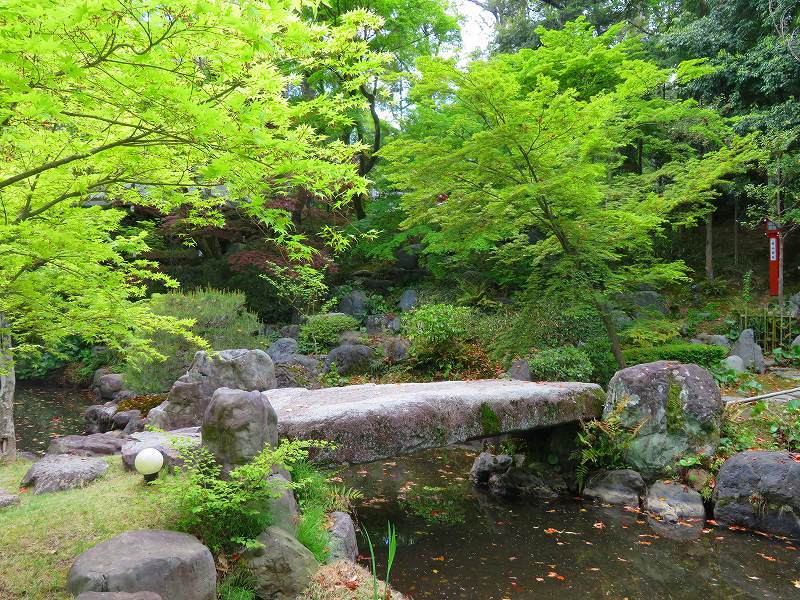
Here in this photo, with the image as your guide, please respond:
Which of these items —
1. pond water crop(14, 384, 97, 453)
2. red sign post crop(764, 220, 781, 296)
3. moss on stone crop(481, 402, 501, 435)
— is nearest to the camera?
moss on stone crop(481, 402, 501, 435)

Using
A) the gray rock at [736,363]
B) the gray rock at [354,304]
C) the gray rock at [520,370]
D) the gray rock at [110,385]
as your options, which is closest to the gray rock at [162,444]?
the gray rock at [520,370]

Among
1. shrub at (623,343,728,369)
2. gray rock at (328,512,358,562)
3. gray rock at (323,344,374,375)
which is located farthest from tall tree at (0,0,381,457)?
shrub at (623,343,728,369)

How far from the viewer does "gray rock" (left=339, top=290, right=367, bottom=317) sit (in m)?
14.2

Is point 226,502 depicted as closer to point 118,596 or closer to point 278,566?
point 278,566

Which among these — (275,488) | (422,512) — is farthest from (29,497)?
(422,512)

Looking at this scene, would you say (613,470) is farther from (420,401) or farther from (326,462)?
(326,462)

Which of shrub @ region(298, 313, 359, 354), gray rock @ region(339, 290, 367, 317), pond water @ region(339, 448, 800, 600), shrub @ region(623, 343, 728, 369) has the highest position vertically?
gray rock @ region(339, 290, 367, 317)

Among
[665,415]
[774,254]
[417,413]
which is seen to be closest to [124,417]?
[417,413]

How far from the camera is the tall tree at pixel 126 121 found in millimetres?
1952

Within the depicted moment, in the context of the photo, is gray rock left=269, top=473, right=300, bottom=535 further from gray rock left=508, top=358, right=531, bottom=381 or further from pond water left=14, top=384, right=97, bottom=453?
pond water left=14, top=384, right=97, bottom=453

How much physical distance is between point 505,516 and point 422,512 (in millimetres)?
908

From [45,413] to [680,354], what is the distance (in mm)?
12552

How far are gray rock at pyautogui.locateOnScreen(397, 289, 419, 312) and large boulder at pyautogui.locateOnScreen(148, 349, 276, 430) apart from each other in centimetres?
596

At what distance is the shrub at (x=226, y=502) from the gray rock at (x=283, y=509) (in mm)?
82
